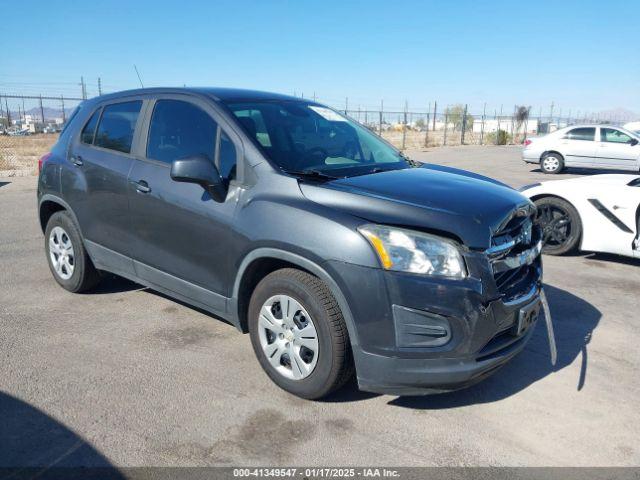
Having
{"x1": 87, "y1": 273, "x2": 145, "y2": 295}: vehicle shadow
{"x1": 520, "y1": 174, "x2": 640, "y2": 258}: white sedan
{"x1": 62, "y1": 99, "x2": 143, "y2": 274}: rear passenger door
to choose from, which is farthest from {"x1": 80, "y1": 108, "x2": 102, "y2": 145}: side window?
{"x1": 520, "y1": 174, "x2": 640, "y2": 258}: white sedan

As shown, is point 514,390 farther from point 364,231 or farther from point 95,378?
point 95,378

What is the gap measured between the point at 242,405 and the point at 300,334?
1.80 ft

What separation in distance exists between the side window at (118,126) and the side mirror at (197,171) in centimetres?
112

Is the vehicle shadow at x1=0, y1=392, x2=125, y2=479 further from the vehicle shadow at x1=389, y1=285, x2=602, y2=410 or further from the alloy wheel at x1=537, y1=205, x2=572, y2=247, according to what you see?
the alloy wheel at x1=537, y1=205, x2=572, y2=247

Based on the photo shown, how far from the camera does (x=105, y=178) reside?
431 centimetres

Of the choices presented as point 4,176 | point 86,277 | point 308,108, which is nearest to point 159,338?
point 86,277

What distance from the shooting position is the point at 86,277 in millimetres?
4832

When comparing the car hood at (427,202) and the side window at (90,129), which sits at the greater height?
the side window at (90,129)

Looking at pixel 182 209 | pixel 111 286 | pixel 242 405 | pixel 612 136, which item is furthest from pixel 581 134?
pixel 242 405

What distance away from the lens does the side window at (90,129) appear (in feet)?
15.4

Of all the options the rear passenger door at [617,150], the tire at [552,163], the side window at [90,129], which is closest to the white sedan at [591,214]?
the side window at [90,129]

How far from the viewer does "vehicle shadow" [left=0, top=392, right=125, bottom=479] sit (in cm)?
257

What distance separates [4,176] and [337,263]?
1389 cm

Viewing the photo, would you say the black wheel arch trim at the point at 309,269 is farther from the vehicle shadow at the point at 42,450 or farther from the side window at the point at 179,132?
the vehicle shadow at the point at 42,450
